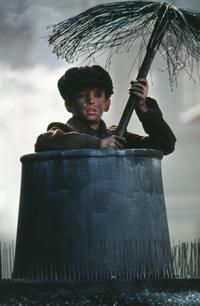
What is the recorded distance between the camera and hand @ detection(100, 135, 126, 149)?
5008 mm

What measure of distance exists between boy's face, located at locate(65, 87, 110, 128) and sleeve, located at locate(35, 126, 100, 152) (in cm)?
13

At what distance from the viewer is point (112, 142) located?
16.5ft

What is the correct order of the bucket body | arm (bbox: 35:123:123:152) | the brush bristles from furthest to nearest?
the brush bristles, arm (bbox: 35:123:123:152), the bucket body

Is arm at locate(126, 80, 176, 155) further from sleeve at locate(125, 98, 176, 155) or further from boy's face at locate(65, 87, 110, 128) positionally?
boy's face at locate(65, 87, 110, 128)

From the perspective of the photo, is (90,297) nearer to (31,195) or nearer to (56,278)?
(56,278)

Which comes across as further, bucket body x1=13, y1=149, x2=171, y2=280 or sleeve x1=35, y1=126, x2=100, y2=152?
sleeve x1=35, y1=126, x2=100, y2=152

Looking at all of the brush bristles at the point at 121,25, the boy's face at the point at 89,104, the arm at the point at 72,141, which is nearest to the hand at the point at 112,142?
the arm at the point at 72,141

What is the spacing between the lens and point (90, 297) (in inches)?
188

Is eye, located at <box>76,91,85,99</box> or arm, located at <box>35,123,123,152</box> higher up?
eye, located at <box>76,91,85,99</box>

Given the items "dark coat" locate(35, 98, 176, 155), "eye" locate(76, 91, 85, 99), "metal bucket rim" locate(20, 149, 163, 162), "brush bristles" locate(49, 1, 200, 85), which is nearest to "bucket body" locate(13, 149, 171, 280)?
"metal bucket rim" locate(20, 149, 163, 162)

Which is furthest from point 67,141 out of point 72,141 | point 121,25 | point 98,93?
point 121,25

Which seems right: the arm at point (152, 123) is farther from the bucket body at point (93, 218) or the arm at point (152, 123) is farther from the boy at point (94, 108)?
the bucket body at point (93, 218)

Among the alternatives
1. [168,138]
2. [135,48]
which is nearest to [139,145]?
[168,138]

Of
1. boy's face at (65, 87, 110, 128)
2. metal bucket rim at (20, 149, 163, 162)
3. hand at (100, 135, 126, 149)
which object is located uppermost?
boy's face at (65, 87, 110, 128)
